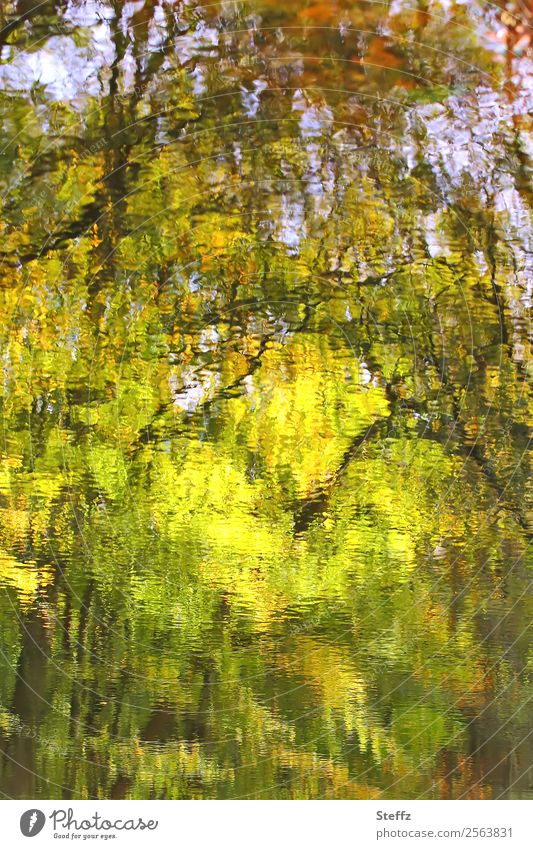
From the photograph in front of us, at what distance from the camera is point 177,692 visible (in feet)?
7.06

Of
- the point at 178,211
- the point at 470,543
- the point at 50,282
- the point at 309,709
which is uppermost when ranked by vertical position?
the point at 178,211

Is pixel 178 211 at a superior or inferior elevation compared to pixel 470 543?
superior

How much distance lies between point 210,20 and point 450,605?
157 centimetres

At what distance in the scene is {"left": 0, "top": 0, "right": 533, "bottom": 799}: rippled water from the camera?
85.3 inches

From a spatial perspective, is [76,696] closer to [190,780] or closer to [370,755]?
[190,780]

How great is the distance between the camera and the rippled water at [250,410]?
7.11 feet

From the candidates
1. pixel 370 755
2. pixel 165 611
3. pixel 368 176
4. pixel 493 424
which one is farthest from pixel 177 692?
pixel 368 176
